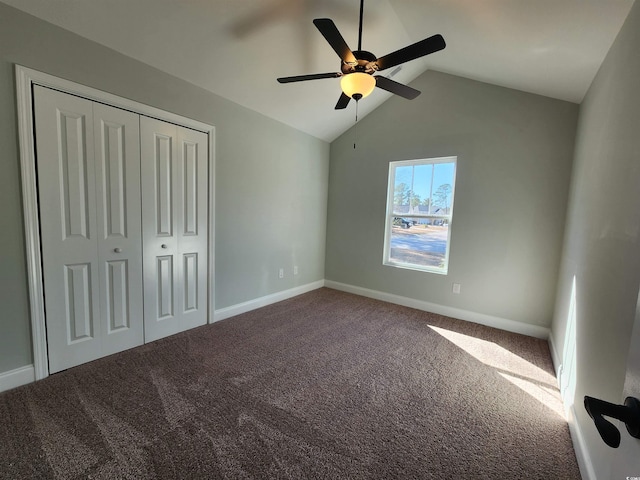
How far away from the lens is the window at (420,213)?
3.63 metres

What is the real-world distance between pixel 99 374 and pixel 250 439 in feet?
4.54

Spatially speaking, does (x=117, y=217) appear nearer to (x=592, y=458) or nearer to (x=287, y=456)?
(x=287, y=456)

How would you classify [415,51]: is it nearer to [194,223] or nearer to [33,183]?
[194,223]

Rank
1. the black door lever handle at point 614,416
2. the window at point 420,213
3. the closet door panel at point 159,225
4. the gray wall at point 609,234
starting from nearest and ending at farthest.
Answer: the black door lever handle at point 614,416 < the gray wall at point 609,234 < the closet door panel at point 159,225 < the window at point 420,213

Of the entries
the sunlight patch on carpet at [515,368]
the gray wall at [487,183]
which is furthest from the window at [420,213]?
the sunlight patch on carpet at [515,368]

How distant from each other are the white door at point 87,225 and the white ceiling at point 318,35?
1.95 feet

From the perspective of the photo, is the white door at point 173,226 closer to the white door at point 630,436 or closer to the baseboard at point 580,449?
the white door at point 630,436

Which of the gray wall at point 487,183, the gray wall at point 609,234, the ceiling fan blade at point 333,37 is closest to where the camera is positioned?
the gray wall at point 609,234

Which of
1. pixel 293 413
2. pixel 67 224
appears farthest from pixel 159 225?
pixel 293 413

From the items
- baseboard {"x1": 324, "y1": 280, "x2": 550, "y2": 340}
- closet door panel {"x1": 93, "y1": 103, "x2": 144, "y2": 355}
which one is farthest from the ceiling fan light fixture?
baseboard {"x1": 324, "y1": 280, "x2": 550, "y2": 340}

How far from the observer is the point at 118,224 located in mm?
2328

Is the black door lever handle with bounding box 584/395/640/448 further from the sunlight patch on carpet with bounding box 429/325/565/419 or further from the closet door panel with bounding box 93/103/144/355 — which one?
the closet door panel with bounding box 93/103/144/355

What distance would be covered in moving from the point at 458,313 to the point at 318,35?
346 centimetres

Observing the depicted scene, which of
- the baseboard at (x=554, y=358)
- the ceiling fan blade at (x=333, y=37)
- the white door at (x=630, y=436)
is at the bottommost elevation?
the baseboard at (x=554, y=358)
